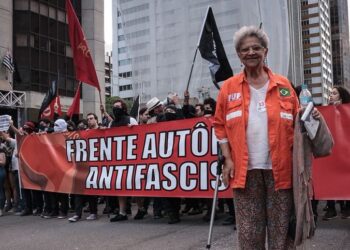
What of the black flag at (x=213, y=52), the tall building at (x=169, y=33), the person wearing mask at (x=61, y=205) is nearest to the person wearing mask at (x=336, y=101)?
the black flag at (x=213, y=52)

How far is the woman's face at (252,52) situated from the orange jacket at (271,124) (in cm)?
13

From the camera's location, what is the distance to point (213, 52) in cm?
921

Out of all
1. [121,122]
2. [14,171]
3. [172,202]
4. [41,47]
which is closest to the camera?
[172,202]

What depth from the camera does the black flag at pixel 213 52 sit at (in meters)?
9.08

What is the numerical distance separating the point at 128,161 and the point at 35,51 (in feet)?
98.0

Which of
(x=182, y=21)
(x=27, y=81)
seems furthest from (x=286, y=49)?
(x=27, y=81)

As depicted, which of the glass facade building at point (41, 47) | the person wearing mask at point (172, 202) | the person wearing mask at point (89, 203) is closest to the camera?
the person wearing mask at point (172, 202)

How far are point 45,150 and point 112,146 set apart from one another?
1883 mm

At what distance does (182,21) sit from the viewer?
50.8 feet

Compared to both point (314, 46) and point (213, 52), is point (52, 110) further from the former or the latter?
point (314, 46)

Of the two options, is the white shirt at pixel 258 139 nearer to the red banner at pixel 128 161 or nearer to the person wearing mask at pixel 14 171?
the red banner at pixel 128 161

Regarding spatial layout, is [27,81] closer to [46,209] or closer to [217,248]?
[46,209]

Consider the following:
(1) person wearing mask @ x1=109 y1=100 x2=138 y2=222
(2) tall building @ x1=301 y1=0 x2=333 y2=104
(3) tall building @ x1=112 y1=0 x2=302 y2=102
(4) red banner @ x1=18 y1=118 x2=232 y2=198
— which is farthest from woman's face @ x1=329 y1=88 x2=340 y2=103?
(2) tall building @ x1=301 y1=0 x2=333 y2=104

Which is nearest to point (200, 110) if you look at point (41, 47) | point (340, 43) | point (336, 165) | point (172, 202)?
point (172, 202)
